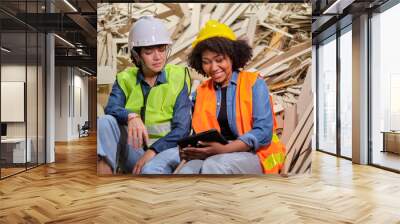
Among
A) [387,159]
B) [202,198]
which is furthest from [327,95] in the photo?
[202,198]

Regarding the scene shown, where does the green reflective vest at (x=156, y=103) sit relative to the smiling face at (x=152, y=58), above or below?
below

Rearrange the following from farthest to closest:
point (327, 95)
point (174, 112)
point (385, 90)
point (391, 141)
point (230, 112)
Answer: point (327, 95)
point (385, 90)
point (391, 141)
point (174, 112)
point (230, 112)

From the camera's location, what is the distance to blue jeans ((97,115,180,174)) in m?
7.13

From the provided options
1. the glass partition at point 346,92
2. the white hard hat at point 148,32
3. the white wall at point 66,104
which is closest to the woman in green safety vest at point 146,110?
the white hard hat at point 148,32

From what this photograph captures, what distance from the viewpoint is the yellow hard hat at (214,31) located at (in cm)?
727

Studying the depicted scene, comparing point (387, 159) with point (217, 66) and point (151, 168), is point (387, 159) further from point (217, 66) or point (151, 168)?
point (151, 168)

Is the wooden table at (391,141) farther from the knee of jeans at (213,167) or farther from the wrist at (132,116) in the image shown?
the wrist at (132,116)

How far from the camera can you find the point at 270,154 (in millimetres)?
7227

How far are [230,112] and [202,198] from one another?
185 cm

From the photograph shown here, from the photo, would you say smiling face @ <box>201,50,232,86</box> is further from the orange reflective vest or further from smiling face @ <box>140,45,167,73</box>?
smiling face @ <box>140,45,167,73</box>

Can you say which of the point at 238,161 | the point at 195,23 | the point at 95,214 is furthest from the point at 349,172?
the point at 95,214

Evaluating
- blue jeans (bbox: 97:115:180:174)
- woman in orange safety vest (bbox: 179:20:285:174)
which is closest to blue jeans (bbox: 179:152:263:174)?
woman in orange safety vest (bbox: 179:20:285:174)

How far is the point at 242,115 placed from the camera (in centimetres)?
705

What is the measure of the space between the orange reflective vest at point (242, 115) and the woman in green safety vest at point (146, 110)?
8.7 inches
